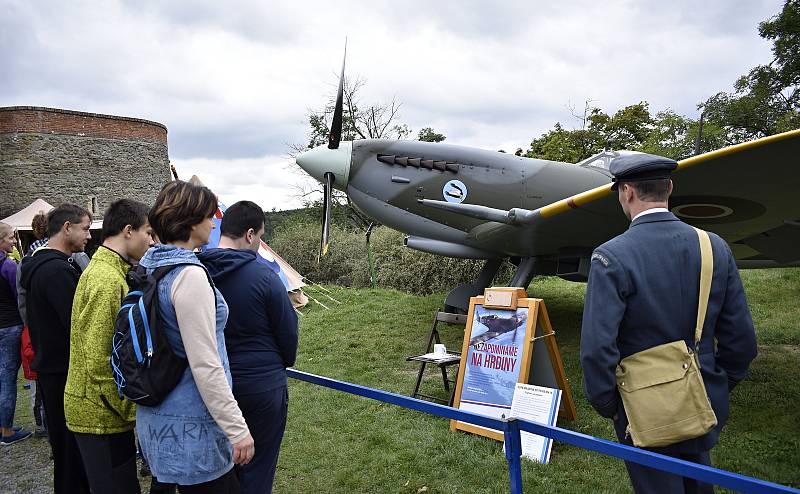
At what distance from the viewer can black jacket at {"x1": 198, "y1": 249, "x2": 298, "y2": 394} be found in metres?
2.28

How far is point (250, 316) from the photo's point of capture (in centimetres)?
230

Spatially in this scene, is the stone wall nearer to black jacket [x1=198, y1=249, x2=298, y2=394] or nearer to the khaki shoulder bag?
black jacket [x1=198, y1=249, x2=298, y2=394]

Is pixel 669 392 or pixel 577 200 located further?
pixel 577 200

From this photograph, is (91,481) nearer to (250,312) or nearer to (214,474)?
(214,474)

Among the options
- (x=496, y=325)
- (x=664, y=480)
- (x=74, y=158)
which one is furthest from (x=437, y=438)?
(x=74, y=158)

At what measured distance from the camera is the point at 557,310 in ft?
32.1

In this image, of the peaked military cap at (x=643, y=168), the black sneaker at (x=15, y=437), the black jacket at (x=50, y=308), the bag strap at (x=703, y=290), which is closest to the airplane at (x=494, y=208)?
the peaked military cap at (x=643, y=168)

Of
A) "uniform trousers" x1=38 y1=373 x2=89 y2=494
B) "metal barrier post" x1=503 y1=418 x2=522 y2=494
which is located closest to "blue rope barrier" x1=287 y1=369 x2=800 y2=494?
"metal barrier post" x1=503 y1=418 x2=522 y2=494

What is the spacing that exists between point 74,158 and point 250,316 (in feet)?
86.2

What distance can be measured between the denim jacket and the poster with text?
2789 mm

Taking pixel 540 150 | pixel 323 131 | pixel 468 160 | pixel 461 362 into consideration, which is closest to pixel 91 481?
pixel 461 362

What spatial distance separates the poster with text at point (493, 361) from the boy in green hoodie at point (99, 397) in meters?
2.76

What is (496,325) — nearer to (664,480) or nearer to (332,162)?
(664,480)

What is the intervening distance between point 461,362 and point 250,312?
8.92 ft
